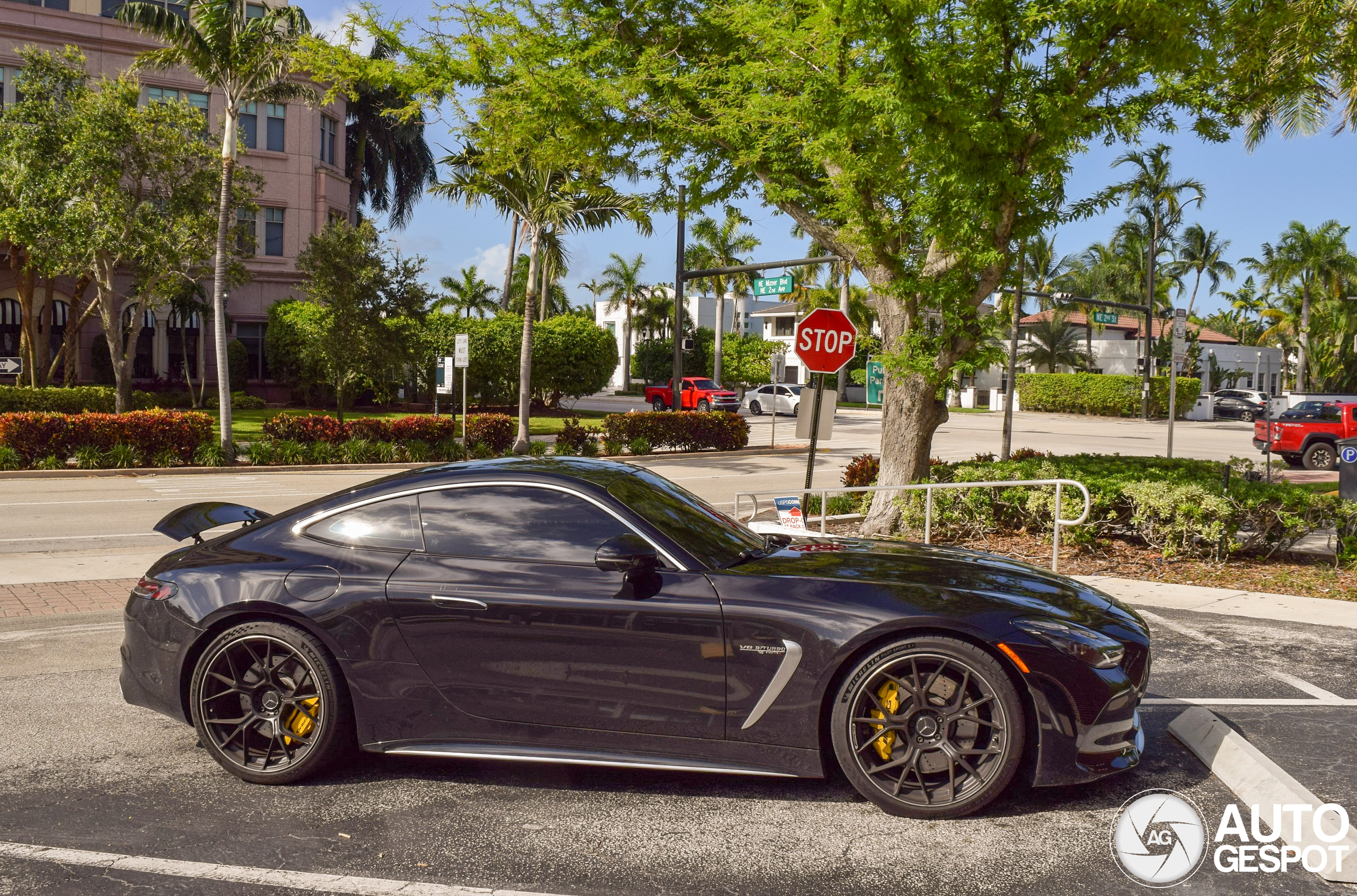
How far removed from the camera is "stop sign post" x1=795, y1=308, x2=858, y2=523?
11.0m

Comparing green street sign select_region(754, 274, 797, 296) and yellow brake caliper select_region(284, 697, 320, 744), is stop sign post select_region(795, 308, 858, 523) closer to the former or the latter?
yellow brake caliper select_region(284, 697, 320, 744)

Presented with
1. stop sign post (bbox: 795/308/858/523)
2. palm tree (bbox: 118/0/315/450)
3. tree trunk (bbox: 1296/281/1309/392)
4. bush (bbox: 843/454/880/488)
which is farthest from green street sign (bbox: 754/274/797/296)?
tree trunk (bbox: 1296/281/1309/392)

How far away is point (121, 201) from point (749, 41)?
794 inches

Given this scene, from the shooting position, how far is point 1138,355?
218ft

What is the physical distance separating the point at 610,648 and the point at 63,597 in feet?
21.4

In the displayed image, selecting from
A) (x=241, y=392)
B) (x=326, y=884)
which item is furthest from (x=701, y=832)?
(x=241, y=392)

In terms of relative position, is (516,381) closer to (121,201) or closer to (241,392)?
(241,392)

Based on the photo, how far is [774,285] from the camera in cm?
3114

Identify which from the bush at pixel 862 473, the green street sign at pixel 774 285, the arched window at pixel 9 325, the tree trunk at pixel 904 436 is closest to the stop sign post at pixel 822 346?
the tree trunk at pixel 904 436

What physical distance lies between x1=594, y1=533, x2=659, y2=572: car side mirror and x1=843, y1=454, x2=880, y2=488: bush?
36.4 feet

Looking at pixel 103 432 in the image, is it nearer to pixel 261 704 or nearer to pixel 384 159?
pixel 261 704

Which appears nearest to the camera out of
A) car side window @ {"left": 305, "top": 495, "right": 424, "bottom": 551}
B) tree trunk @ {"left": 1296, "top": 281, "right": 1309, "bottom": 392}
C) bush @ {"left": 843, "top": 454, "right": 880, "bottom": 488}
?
car side window @ {"left": 305, "top": 495, "right": 424, "bottom": 551}

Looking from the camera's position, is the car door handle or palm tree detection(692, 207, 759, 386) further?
palm tree detection(692, 207, 759, 386)

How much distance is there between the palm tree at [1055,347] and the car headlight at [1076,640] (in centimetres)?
6338
